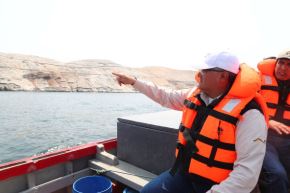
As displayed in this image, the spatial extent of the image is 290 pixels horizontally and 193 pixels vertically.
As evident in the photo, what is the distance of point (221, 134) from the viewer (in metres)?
1.83

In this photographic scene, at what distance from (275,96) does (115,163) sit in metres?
2.06

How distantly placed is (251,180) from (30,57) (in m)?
70.5

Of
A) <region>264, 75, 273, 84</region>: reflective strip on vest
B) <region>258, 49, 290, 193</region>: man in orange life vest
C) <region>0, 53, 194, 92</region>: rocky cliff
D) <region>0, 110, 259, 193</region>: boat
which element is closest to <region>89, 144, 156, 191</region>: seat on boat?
<region>0, 110, 259, 193</region>: boat

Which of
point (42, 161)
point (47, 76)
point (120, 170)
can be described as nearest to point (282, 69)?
point (120, 170)

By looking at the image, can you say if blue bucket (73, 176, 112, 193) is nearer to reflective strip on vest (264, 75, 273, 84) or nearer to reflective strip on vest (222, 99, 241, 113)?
reflective strip on vest (222, 99, 241, 113)

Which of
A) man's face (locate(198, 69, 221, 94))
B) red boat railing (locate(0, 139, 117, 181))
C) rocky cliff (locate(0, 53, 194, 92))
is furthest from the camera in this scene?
rocky cliff (locate(0, 53, 194, 92))

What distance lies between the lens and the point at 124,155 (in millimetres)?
3648

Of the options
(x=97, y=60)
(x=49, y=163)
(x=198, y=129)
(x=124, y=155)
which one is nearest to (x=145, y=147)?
(x=124, y=155)

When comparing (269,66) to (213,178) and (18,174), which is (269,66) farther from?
(18,174)

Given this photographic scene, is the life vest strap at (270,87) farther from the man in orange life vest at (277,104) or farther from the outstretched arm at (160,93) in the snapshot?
the outstretched arm at (160,93)

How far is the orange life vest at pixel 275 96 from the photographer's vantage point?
8.48 feet

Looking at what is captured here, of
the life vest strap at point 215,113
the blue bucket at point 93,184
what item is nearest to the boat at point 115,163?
the blue bucket at point 93,184

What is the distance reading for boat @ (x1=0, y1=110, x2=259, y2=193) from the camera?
3.03 m

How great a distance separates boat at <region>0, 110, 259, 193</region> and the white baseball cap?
47.9 inches
